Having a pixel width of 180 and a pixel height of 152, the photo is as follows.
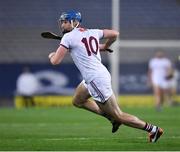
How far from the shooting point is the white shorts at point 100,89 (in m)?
12.0

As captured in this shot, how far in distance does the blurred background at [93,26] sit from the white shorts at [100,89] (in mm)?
16093

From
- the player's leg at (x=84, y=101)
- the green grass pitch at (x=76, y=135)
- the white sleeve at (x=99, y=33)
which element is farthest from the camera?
the player's leg at (x=84, y=101)

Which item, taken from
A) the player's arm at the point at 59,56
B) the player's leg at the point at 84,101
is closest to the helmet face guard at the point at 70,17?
the player's arm at the point at 59,56

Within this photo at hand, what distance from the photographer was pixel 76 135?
14.1 meters

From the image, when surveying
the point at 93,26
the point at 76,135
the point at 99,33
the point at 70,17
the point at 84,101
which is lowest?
the point at 93,26

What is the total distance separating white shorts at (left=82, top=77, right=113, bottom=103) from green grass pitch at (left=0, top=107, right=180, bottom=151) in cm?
68

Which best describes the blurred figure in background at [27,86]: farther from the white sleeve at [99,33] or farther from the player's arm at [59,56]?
the player's arm at [59,56]

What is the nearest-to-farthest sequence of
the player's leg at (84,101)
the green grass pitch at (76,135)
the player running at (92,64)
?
the green grass pitch at (76,135)
the player running at (92,64)
the player's leg at (84,101)

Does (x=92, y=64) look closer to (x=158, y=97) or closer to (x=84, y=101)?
(x=84, y=101)

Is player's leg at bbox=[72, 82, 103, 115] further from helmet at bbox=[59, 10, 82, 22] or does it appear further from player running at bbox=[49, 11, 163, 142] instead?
helmet at bbox=[59, 10, 82, 22]

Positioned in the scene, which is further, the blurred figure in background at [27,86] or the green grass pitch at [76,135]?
the blurred figure in background at [27,86]

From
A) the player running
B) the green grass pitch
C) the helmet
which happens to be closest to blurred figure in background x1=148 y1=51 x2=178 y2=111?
the green grass pitch

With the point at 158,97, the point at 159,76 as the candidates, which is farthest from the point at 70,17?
the point at 159,76

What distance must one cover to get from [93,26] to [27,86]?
307 centimetres
